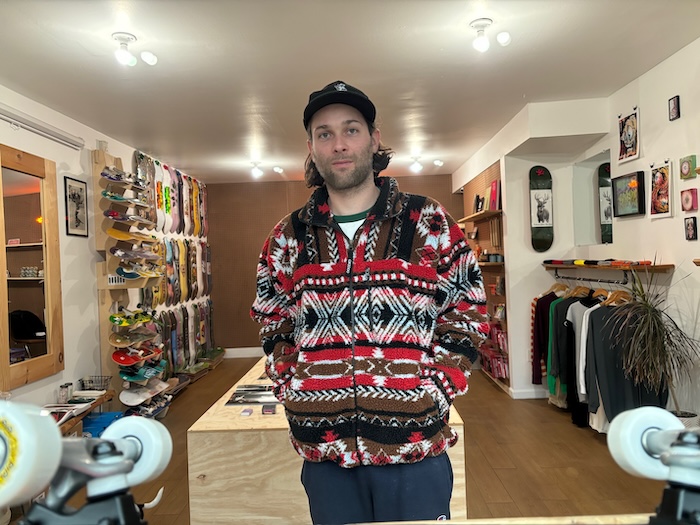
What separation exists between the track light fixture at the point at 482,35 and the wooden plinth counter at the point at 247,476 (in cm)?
192

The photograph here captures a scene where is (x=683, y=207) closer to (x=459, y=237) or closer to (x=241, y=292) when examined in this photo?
(x=459, y=237)

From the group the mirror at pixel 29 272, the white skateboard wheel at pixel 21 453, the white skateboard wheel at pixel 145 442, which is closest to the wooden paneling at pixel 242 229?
the mirror at pixel 29 272

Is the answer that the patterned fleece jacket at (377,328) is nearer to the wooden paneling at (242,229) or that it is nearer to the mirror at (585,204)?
the mirror at (585,204)

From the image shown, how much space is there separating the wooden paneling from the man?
262 inches

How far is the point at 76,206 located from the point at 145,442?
4.20 meters

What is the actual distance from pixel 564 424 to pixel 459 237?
3.62 m

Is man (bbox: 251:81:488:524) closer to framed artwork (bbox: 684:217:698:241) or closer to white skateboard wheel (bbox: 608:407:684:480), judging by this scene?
white skateboard wheel (bbox: 608:407:684:480)

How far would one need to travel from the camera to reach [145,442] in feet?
2.10

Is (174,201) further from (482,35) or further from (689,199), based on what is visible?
(689,199)

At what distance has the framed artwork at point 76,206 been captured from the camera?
13.6 ft

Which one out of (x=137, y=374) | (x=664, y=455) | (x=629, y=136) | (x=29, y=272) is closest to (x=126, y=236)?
(x=29, y=272)

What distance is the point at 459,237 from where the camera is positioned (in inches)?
55.8

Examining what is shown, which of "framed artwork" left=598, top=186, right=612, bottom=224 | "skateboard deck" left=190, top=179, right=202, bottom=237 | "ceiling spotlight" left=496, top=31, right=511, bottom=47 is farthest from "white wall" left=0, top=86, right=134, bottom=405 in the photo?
"framed artwork" left=598, top=186, right=612, bottom=224

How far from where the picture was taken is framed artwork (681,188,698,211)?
10.3ft
